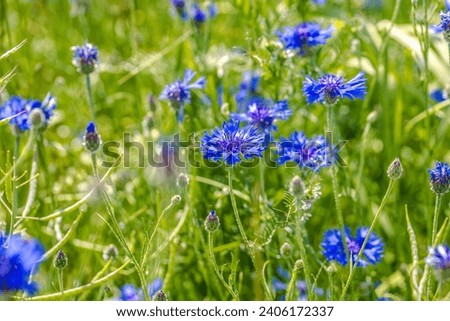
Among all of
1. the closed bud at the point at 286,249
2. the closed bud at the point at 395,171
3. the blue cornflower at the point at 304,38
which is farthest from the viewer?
the blue cornflower at the point at 304,38

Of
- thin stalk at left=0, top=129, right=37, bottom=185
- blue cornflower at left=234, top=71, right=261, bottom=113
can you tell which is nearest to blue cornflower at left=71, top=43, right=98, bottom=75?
thin stalk at left=0, top=129, right=37, bottom=185

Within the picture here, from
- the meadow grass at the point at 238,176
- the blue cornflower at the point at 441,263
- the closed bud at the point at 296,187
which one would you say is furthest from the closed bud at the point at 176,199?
the blue cornflower at the point at 441,263

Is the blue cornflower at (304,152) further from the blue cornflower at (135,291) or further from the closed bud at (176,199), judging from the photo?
the blue cornflower at (135,291)

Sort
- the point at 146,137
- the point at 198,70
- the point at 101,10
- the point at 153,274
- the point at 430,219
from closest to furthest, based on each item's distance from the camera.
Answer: the point at 153,274 → the point at 430,219 → the point at 146,137 → the point at 198,70 → the point at 101,10

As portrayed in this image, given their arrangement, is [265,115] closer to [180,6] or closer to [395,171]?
[395,171]

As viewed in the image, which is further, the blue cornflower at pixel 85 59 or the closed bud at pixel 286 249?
the blue cornflower at pixel 85 59
